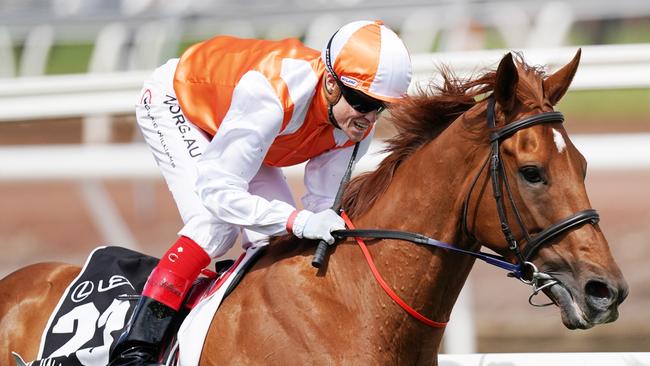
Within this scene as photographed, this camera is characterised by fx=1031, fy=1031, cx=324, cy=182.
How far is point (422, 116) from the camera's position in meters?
3.21

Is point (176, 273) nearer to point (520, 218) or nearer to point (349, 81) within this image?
point (349, 81)

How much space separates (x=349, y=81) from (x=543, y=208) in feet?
2.45

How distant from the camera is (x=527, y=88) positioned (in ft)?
9.83

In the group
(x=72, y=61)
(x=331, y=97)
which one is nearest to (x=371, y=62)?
(x=331, y=97)

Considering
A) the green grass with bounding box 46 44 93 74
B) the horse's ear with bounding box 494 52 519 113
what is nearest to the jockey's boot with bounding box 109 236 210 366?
the horse's ear with bounding box 494 52 519 113

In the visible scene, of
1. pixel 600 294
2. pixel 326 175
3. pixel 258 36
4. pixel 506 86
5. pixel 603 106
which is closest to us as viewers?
pixel 600 294

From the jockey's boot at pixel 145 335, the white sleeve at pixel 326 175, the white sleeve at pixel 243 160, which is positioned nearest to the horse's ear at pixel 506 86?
the white sleeve at pixel 243 160

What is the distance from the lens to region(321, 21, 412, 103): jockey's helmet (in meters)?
3.17

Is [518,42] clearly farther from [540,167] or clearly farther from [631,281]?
[540,167]

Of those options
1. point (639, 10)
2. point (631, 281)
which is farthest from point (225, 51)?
point (631, 281)

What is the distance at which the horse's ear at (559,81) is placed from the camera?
3.05 metres

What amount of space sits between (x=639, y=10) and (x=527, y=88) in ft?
9.97

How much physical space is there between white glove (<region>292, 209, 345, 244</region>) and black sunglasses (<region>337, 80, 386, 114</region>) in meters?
0.36

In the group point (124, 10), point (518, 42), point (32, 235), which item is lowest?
point (32, 235)
